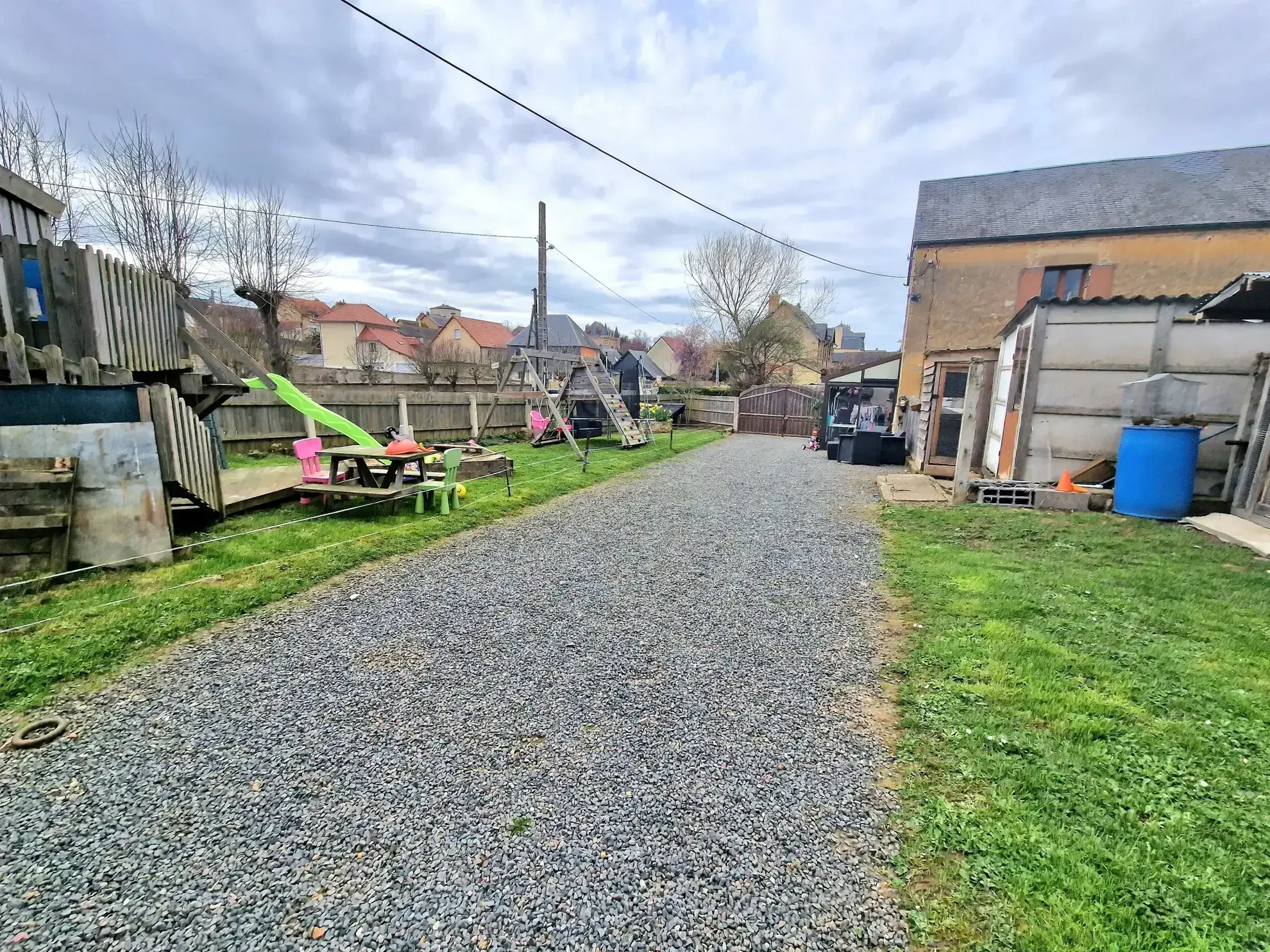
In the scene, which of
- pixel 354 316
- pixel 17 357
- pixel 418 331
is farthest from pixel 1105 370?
pixel 418 331

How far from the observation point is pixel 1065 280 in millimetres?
15547

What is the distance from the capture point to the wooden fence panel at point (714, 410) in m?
24.4

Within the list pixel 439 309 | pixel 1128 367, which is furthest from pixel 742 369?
pixel 439 309

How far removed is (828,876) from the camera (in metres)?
1.97

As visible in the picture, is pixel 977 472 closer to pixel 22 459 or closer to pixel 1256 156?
pixel 22 459

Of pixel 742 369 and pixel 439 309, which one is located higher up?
pixel 439 309

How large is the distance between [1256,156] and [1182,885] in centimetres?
2380

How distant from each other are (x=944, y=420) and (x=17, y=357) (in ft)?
45.7

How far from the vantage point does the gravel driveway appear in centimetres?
181

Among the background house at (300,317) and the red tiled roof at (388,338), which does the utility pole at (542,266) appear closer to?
the background house at (300,317)

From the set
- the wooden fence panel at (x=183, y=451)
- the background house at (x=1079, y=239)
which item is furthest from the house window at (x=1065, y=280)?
the wooden fence panel at (x=183, y=451)

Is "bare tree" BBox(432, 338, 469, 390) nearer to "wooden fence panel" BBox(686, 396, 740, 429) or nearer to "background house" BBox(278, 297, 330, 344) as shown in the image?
"background house" BBox(278, 297, 330, 344)

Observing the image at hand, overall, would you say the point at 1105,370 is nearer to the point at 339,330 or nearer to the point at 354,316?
the point at 339,330

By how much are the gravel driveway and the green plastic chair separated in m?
2.78
